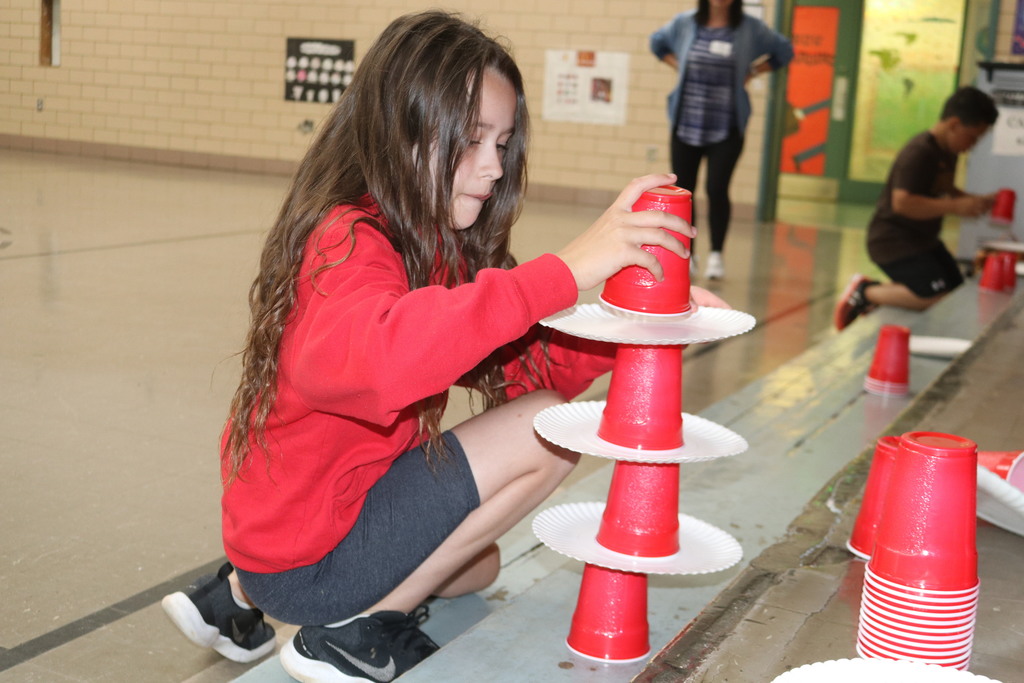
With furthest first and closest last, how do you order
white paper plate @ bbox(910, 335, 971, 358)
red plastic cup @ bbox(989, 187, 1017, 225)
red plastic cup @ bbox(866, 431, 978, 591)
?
red plastic cup @ bbox(989, 187, 1017, 225)
white paper plate @ bbox(910, 335, 971, 358)
red plastic cup @ bbox(866, 431, 978, 591)

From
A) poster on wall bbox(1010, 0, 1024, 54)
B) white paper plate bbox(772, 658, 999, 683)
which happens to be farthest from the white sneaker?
white paper plate bbox(772, 658, 999, 683)

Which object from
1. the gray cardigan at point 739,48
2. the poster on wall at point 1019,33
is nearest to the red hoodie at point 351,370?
the gray cardigan at point 739,48

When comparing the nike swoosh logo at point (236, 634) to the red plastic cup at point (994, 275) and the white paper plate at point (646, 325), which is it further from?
the red plastic cup at point (994, 275)

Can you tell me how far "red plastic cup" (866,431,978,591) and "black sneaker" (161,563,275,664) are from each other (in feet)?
3.47

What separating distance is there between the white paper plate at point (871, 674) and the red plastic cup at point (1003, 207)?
500cm

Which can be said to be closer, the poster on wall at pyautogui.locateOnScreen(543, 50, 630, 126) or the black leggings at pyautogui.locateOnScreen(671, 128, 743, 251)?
the black leggings at pyautogui.locateOnScreen(671, 128, 743, 251)

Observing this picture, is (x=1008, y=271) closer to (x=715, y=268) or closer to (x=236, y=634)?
(x=715, y=268)

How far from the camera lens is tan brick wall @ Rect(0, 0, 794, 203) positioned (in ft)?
29.4

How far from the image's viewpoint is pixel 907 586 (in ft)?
3.34

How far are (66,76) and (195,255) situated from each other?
17.2 ft

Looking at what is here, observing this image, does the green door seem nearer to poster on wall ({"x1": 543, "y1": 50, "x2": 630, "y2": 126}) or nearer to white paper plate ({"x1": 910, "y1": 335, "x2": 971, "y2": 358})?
poster on wall ({"x1": 543, "y1": 50, "x2": 630, "y2": 126})

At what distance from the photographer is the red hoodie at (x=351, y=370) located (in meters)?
1.14

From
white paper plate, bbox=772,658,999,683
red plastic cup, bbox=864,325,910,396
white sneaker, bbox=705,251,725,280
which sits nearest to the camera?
white paper plate, bbox=772,658,999,683

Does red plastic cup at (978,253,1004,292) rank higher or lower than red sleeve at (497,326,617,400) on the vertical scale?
lower
